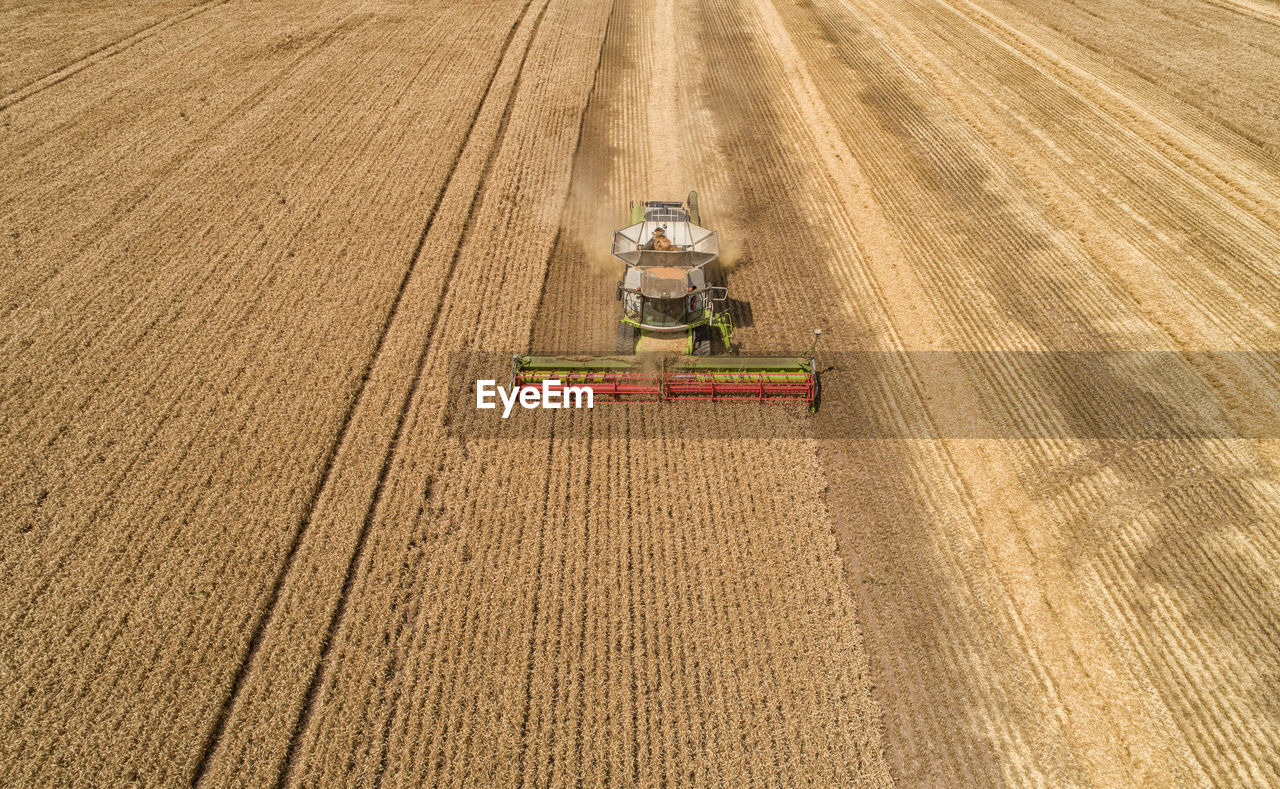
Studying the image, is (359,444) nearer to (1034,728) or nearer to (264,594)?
(264,594)

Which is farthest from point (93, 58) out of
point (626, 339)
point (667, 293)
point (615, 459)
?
point (615, 459)

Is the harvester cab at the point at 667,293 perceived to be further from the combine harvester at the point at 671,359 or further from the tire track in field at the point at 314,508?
the tire track in field at the point at 314,508

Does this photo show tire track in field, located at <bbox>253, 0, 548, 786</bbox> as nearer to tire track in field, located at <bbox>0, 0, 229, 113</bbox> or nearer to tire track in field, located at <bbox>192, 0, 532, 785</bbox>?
tire track in field, located at <bbox>192, 0, 532, 785</bbox>

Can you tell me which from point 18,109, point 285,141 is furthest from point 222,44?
point 285,141

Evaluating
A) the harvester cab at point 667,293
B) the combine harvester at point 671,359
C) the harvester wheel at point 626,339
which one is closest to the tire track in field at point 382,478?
the combine harvester at point 671,359

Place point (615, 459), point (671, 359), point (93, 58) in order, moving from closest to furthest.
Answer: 1. point (615, 459)
2. point (671, 359)
3. point (93, 58)

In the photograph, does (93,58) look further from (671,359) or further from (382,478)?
(671,359)
